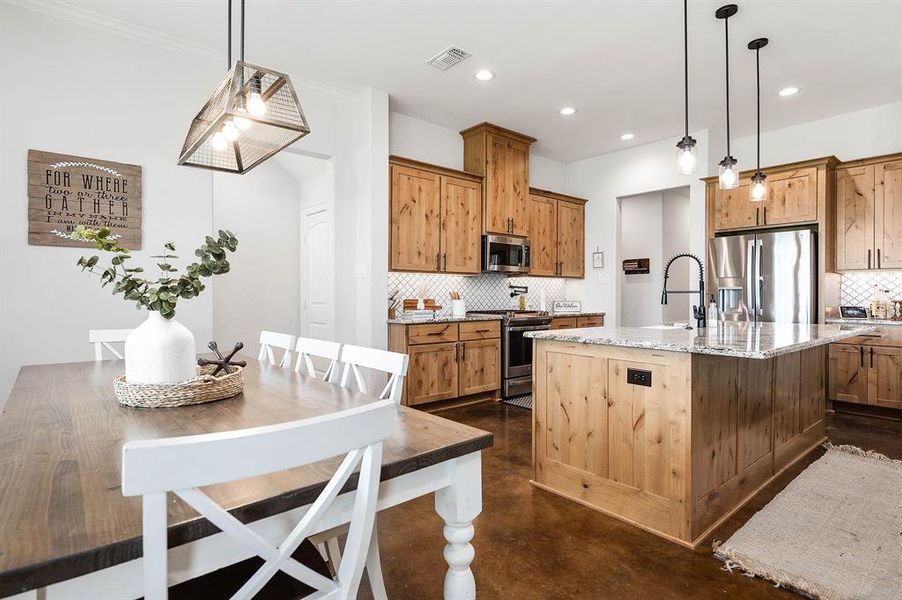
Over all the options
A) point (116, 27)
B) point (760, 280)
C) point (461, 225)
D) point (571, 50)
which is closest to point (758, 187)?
point (571, 50)

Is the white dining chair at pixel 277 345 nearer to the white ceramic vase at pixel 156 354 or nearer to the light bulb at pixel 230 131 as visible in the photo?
the white ceramic vase at pixel 156 354

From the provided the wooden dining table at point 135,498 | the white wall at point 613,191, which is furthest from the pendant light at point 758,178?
the wooden dining table at point 135,498

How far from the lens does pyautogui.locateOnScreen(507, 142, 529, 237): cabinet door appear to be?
544 cm

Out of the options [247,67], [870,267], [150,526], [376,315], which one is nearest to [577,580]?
[150,526]

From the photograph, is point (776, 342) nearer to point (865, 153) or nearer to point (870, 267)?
point (870, 267)

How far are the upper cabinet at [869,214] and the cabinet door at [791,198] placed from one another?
0.38m

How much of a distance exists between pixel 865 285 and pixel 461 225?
4044mm

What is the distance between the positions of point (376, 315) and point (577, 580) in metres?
2.87

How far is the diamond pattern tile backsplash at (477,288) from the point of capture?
495 cm

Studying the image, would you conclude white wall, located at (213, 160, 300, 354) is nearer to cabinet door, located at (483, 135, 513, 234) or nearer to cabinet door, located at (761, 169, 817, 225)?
cabinet door, located at (483, 135, 513, 234)

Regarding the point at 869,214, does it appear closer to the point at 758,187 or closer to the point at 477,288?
the point at 758,187

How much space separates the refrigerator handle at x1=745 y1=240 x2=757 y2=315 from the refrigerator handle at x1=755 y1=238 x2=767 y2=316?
0.11ft

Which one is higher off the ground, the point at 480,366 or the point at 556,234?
the point at 556,234

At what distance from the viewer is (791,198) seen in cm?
456
